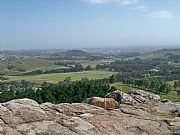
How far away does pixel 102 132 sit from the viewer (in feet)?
83.8

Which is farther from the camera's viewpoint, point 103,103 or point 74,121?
point 103,103

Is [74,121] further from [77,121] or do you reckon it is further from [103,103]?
[103,103]

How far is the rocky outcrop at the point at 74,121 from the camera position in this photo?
25.2 meters

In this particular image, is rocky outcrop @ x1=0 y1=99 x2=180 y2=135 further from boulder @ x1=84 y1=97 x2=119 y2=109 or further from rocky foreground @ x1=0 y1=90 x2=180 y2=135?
boulder @ x1=84 y1=97 x2=119 y2=109

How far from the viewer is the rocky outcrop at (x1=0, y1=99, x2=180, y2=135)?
25.2 m

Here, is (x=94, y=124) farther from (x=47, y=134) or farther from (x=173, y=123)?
(x=173, y=123)

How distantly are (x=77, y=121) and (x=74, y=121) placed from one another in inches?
10.3

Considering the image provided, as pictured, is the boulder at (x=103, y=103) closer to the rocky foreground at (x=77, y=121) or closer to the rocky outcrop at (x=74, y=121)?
the rocky foreground at (x=77, y=121)

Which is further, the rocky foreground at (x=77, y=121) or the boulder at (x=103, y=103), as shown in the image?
the boulder at (x=103, y=103)

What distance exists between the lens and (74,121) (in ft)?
88.8

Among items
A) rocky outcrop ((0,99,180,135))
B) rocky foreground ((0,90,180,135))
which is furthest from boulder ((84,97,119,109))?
rocky outcrop ((0,99,180,135))

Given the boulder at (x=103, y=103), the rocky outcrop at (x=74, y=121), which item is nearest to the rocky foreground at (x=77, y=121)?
the rocky outcrop at (x=74, y=121)

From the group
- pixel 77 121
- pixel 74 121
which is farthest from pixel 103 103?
pixel 74 121

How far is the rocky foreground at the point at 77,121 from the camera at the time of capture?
82.9ft
